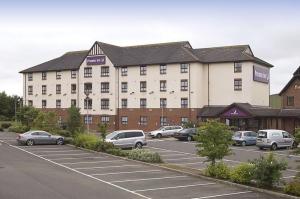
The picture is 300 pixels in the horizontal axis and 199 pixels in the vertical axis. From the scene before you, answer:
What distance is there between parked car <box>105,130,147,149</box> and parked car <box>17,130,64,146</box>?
6263 mm

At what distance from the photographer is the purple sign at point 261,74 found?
217ft

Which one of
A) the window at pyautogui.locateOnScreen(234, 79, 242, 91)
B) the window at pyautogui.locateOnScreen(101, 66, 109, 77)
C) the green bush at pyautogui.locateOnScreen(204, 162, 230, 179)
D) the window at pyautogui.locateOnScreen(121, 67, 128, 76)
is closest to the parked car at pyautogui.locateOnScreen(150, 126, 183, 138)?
the window at pyautogui.locateOnScreen(234, 79, 242, 91)

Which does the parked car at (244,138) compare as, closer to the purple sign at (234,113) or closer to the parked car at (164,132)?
the purple sign at (234,113)

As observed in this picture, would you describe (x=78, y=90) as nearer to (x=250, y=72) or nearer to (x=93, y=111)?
(x=93, y=111)

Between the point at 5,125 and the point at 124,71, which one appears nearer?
the point at 5,125

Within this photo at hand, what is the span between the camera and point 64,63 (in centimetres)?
8194

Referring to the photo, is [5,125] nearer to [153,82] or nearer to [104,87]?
[104,87]

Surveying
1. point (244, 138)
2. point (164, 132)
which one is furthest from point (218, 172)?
point (164, 132)

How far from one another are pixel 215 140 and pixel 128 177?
188 inches

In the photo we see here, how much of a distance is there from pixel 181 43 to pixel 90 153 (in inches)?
1472

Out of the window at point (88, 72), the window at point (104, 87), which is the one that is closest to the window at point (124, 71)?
the window at point (104, 87)

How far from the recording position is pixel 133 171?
27.6m

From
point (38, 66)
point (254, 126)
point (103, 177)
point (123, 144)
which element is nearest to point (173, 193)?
point (103, 177)

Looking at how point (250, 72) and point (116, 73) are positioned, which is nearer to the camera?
point (250, 72)
